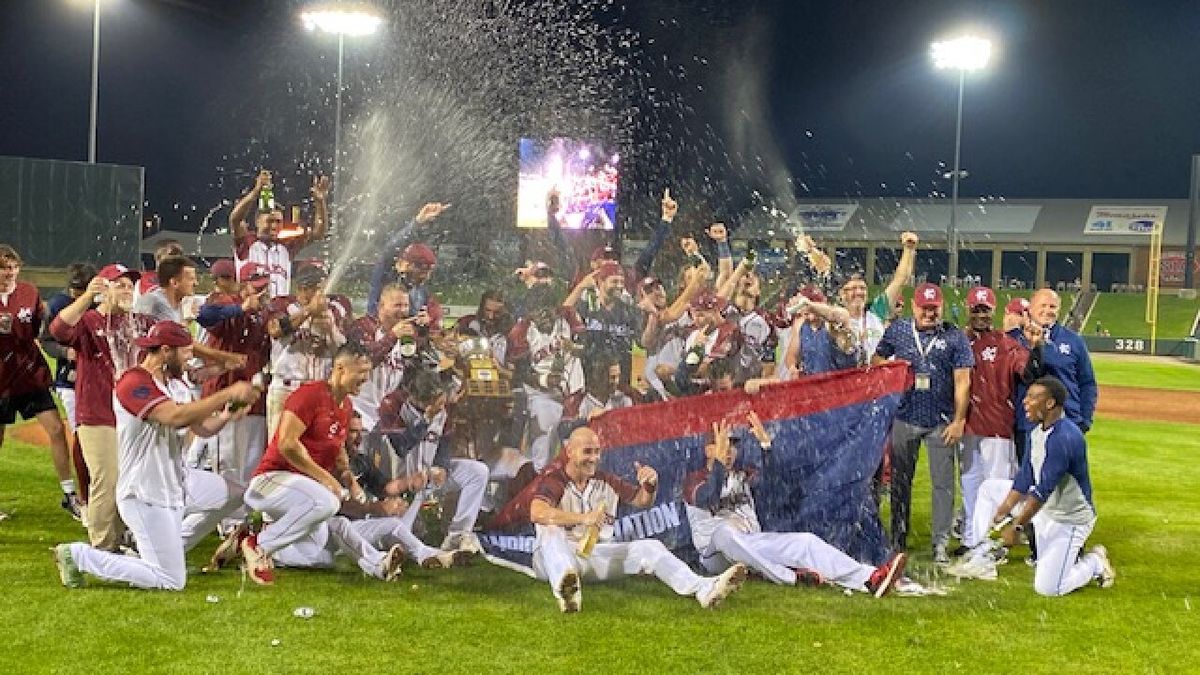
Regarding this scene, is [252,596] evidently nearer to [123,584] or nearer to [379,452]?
[123,584]

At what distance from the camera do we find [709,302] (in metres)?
10.2

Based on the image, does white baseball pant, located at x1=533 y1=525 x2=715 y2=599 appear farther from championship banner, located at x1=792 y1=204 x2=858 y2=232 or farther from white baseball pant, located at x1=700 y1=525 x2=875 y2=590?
championship banner, located at x1=792 y1=204 x2=858 y2=232

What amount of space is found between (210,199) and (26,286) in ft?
206

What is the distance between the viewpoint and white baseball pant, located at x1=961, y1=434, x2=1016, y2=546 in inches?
339

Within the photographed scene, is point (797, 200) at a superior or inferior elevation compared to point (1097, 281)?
superior

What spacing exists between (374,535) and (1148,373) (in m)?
28.9

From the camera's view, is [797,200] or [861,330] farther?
[797,200]

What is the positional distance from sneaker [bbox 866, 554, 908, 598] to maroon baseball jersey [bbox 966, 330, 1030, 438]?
1.88 m

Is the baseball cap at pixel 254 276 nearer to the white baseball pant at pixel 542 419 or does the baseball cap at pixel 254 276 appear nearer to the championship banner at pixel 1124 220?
the white baseball pant at pixel 542 419

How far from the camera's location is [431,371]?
8.48 m

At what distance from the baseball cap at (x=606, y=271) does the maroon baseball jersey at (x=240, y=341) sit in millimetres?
2842

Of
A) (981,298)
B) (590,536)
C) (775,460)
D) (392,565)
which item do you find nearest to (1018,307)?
(981,298)

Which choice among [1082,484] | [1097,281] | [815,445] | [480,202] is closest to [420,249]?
[815,445]

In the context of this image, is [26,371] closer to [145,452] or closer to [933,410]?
[145,452]
